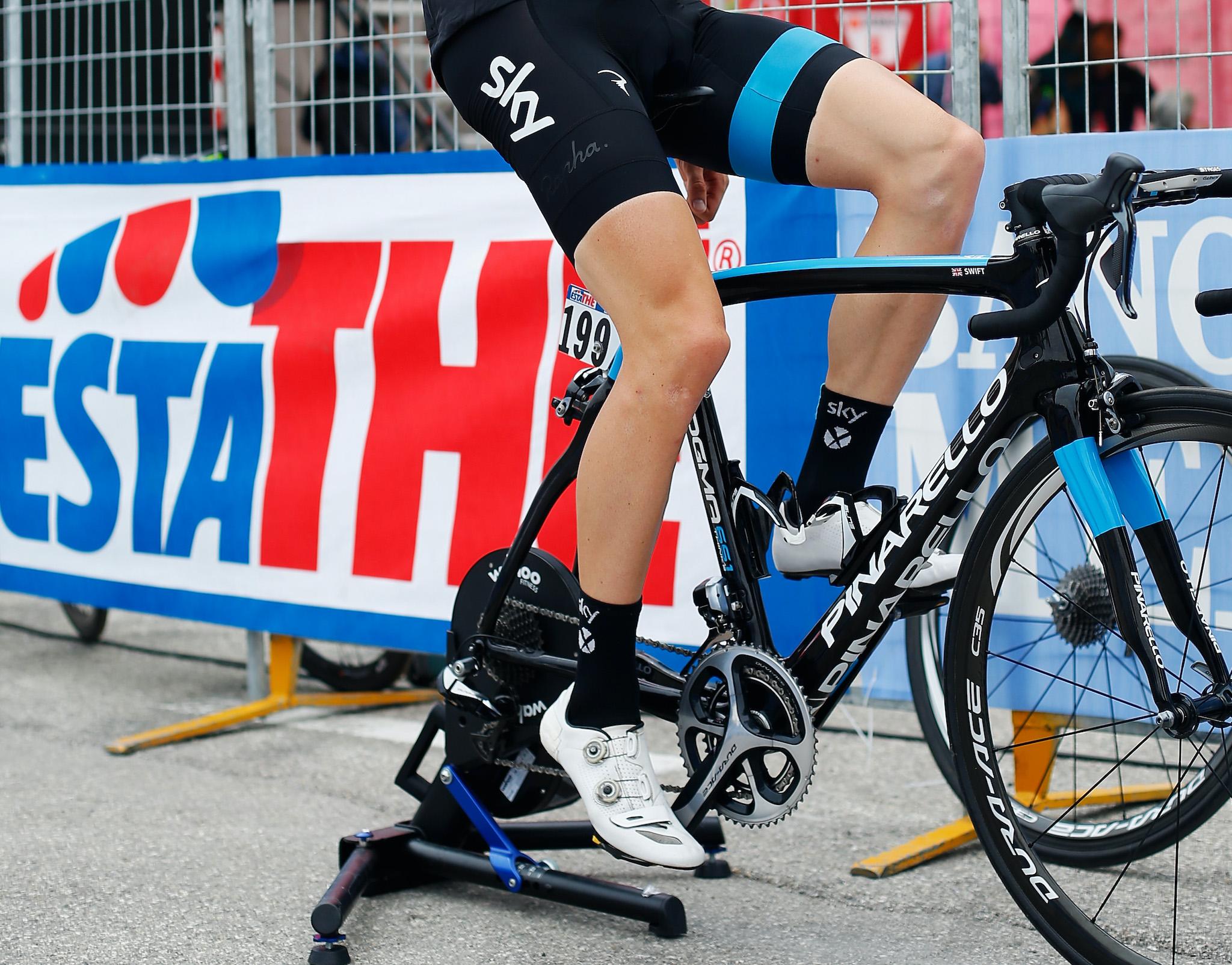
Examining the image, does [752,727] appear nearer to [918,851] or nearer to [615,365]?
[615,365]

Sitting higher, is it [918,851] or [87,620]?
[918,851]

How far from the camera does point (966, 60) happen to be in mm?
3490

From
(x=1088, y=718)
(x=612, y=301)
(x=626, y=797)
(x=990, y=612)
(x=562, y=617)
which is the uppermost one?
(x=612, y=301)

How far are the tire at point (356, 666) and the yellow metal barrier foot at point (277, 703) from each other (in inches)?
1.4

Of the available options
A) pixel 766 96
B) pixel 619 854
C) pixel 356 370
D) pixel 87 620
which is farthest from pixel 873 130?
pixel 87 620

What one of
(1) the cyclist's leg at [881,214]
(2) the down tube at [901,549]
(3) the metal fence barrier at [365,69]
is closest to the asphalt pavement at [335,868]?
(2) the down tube at [901,549]

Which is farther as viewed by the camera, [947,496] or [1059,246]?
[947,496]

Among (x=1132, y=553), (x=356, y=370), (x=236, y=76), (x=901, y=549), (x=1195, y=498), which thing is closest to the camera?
(x=1132, y=553)

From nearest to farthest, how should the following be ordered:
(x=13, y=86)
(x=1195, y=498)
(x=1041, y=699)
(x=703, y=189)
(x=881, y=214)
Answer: (x=881, y=214), (x=703, y=189), (x=1195, y=498), (x=1041, y=699), (x=13, y=86)

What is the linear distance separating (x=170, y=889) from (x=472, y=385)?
1631mm

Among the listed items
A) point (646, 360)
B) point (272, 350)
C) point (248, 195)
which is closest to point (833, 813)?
point (646, 360)

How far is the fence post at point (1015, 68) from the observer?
11.3 feet

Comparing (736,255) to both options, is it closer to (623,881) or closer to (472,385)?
(472,385)

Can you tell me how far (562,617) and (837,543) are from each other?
562mm
